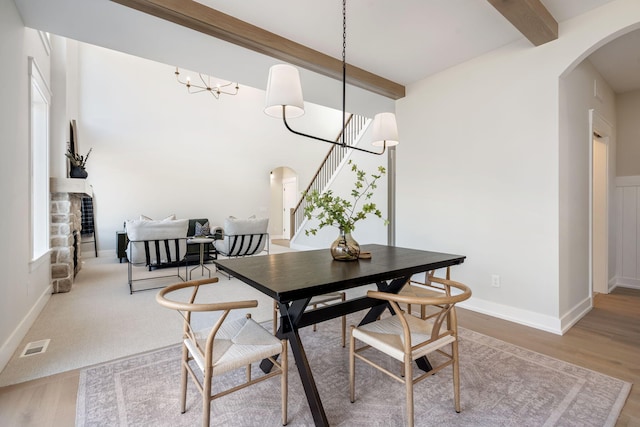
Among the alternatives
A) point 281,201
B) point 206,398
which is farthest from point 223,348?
point 281,201

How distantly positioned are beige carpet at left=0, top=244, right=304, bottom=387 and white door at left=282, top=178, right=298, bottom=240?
5779 millimetres

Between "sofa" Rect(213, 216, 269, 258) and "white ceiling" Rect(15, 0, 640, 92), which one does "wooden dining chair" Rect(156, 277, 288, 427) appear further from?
"sofa" Rect(213, 216, 269, 258)

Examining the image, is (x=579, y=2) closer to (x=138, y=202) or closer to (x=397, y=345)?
(x=397, y=345)

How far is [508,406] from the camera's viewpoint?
65.7 inches

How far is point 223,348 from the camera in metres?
1.49

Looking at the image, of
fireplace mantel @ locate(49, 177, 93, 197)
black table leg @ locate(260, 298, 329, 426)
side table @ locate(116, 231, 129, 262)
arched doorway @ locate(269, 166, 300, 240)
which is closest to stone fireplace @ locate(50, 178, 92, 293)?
fireplace mantel @ locate(49, 177, 93, 197)

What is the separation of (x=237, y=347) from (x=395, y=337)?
0.82m

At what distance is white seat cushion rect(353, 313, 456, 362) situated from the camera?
151cm

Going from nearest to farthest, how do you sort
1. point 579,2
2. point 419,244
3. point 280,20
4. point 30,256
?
1. point 579,2
2. point 280,20
3. point 30,256
4. point 419,244

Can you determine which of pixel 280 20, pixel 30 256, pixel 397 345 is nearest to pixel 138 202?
pixel 30 256

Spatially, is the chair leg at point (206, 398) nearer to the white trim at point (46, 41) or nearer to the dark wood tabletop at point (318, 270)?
the dark wood tabletop at point (318, 270)

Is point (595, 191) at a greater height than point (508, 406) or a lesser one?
greater

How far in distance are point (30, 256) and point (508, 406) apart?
3987 mm

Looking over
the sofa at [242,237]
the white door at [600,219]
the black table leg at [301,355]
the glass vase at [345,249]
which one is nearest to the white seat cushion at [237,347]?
the black table leg at [301,355]
